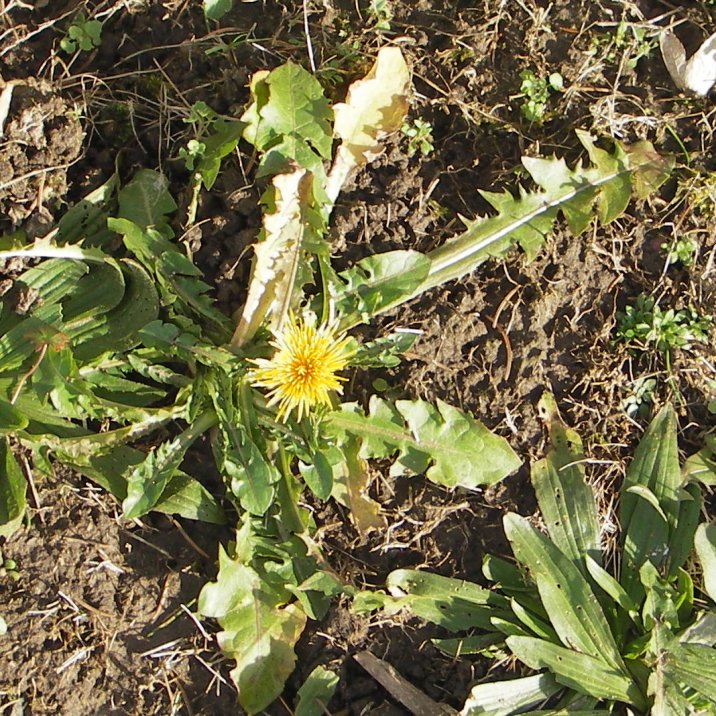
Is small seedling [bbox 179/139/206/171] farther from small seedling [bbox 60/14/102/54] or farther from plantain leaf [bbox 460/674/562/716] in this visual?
plantain leaf [bbox 460/674/562/716]

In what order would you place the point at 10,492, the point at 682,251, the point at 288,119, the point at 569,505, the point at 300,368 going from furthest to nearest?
the point at 682,251 → the point at 569,505 → the point at 288,119 → the point at 10,492 → the point at 300,368

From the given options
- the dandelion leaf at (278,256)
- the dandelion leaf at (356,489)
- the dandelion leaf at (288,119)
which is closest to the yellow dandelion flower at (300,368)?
the dandelion leaf at (278,256)

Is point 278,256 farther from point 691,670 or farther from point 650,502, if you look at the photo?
point 691,670

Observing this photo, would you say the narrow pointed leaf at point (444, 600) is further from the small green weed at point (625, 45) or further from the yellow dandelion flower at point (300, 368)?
the small green weed at point (625, 45)

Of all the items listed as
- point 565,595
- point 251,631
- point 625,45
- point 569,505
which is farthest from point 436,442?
point 625,45

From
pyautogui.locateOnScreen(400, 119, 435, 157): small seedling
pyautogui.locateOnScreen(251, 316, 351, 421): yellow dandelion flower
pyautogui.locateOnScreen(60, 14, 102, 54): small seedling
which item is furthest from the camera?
pyautogui.locateOnScreen(400, 119, 435, 157): small seedling

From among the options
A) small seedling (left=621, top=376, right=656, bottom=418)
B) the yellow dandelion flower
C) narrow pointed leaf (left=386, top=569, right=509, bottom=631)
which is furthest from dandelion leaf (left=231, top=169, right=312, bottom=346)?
small seedling (left=621, top=376, right=656, bottom=418)
